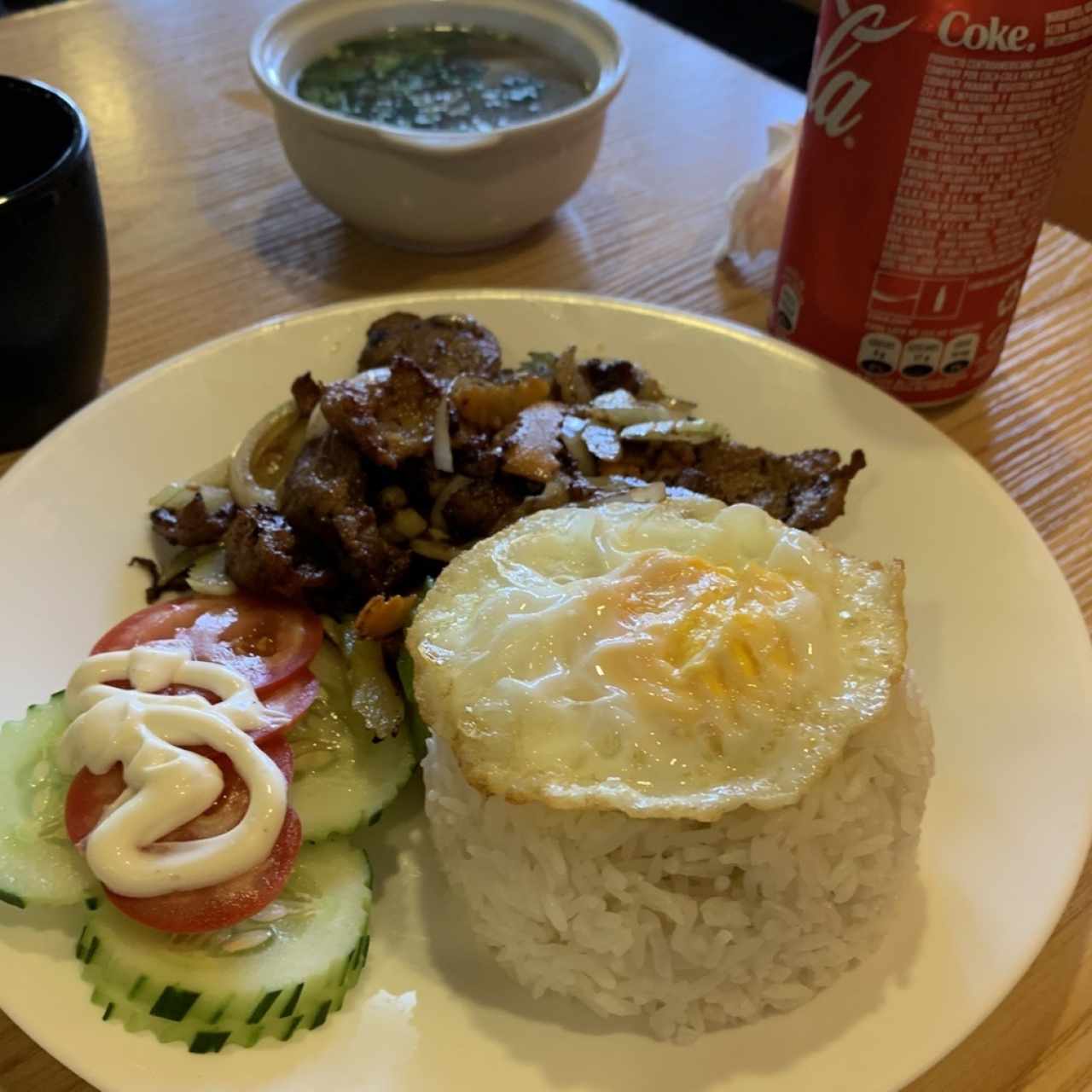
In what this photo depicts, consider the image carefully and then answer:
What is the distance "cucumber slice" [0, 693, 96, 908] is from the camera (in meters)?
1.04

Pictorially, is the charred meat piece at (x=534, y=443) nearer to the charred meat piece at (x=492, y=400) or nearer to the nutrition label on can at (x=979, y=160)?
the charred meat piece at (x=492, y=400)

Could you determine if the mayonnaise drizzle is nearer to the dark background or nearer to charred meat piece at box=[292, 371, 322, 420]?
charred meat piece at box=[292, 371, 322, 420]

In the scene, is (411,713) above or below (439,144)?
below

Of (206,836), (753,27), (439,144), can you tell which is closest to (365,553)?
(206,836)

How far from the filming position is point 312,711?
4.28 ft

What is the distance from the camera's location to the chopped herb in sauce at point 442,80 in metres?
2.14

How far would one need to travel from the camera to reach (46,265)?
5.34 ft

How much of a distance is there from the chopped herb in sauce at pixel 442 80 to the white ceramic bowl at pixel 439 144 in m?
0.03

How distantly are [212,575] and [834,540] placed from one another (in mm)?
877

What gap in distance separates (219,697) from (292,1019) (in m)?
0.34

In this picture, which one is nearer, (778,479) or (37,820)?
(37,820)

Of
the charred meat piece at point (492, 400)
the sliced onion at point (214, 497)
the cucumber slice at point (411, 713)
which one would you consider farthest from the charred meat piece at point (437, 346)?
the cucumber slice at point (411, 713)

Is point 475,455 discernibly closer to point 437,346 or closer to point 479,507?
point 479,507

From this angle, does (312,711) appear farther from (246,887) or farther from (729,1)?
(729,1)
